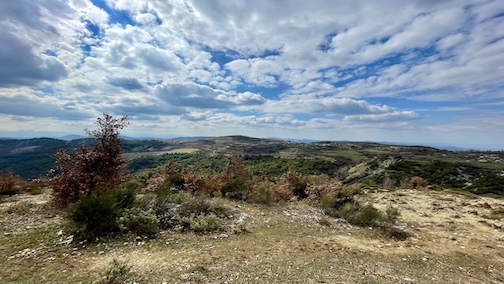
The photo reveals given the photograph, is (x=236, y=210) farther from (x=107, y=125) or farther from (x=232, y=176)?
(x=107, y=125)

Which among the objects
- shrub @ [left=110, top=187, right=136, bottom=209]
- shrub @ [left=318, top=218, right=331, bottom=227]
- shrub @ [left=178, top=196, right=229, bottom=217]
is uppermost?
shrub @ [left=110, top=187, right=136, bottom=209]

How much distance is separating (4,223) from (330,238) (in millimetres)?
11212

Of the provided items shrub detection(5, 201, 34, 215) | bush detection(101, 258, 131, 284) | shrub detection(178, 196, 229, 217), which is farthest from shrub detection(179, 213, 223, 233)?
shrub detection(5, 201, 34, 215)

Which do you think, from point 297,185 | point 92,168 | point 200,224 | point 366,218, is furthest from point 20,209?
point 366,218

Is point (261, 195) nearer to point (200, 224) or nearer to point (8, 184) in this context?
point (200, 224)

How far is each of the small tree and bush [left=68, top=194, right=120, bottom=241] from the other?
200cm

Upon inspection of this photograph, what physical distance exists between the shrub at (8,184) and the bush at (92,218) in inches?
426

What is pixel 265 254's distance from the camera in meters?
7.70

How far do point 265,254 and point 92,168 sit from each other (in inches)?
323

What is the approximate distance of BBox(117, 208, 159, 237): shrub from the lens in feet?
28.7

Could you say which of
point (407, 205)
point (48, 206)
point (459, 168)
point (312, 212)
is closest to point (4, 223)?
point (48, 206)

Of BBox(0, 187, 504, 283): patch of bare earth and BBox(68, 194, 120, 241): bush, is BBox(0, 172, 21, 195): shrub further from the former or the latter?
BBox(68, 194, 120, 241): bush

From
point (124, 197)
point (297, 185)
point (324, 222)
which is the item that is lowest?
point (324, 222)

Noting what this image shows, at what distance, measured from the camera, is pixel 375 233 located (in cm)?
1070
